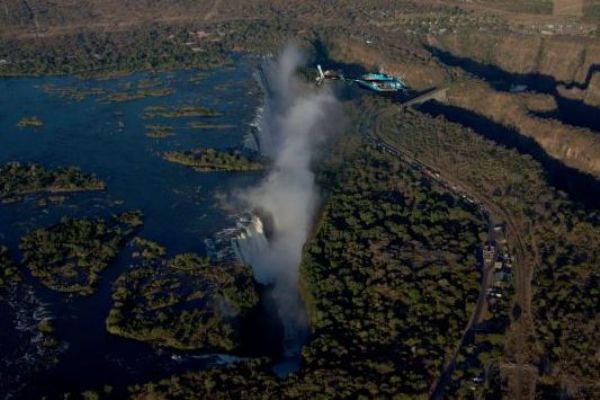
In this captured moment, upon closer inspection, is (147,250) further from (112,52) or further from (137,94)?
(112,52)

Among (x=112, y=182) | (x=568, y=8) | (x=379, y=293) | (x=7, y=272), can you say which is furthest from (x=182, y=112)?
(x=568, y=8)

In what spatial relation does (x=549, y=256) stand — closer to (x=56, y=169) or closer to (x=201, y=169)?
(x=201, y=169)

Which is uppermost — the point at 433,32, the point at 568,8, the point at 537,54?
the point at 568,8

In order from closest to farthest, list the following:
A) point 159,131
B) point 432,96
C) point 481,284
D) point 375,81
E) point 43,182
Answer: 1. point 481,284
2. point 43,182
3. point 159,131
4. point 432,96
5. point 375,81

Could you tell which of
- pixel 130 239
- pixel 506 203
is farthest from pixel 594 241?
pixel 130 239

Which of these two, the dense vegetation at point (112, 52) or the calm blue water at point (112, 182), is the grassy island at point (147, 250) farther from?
the dense vegetation at point (112, 52)
